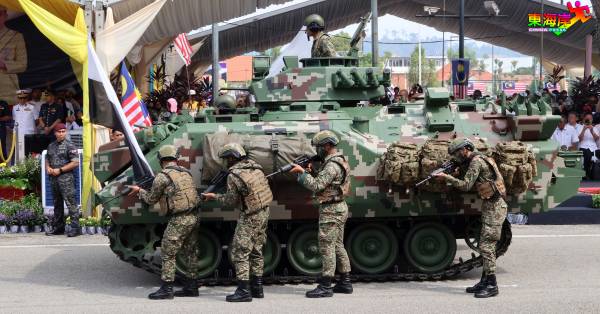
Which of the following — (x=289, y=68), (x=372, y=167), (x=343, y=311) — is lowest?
(x=343, y=311)

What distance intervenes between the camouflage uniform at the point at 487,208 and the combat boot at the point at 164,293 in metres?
3.32

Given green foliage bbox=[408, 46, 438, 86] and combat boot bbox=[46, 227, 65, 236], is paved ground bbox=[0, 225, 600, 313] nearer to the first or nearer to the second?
combat boot bbox=[46, 227, 65, 236]

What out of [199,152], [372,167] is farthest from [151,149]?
[372,167]

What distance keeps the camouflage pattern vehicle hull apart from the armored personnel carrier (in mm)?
12

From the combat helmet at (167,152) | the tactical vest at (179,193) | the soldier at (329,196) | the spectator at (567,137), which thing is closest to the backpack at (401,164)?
the soldier at (329,196)

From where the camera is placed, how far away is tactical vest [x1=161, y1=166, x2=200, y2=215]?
454 inches

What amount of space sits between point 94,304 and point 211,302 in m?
1.26

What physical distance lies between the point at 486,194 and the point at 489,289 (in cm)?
104

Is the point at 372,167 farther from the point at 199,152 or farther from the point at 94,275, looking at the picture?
the point at 94,275

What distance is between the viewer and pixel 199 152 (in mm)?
12484

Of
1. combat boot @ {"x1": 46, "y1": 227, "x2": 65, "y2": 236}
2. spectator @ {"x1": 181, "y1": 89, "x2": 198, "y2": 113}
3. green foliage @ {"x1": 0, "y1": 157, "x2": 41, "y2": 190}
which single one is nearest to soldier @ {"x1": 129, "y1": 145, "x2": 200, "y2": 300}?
combat boot @ {"x1": 46, "y1": 227, "x2": 65, "y2": 236}

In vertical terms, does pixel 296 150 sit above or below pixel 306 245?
above

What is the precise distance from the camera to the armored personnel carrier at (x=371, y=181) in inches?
480

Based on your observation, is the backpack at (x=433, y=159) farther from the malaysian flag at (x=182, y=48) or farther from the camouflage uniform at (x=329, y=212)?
the malaysian flag at (x=182, y=48)
